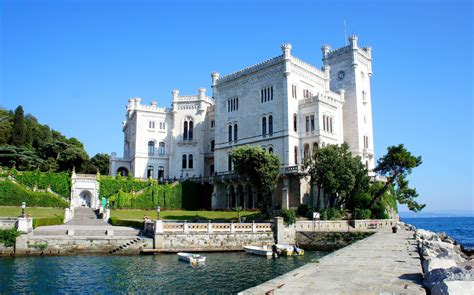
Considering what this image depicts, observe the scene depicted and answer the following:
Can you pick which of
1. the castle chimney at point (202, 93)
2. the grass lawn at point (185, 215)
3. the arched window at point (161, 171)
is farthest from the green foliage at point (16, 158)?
the castle chimney at point (202, 93)

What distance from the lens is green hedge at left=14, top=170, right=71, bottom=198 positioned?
51.8 m

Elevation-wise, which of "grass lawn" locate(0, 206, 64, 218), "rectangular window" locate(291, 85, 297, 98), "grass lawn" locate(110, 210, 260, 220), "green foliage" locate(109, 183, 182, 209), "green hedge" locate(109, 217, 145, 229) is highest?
"rectangular window" locate(291, 85, 297, 98)

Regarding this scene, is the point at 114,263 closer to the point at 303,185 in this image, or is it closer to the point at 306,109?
the point at 303,185

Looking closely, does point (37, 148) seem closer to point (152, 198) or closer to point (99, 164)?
point (99, 164)

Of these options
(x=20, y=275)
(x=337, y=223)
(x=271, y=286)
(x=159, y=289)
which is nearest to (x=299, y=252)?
(x=337, y=223)

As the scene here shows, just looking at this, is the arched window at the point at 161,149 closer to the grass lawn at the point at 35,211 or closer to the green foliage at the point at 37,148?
the green foliage at the point at 37,148

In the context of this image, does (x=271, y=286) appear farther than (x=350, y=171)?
No

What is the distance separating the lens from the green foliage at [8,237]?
30.3 m

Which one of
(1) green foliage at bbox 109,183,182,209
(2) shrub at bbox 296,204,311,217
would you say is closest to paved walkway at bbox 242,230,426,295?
(2) shrub at bbox 296,204,311,217

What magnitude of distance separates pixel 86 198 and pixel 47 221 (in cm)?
1960

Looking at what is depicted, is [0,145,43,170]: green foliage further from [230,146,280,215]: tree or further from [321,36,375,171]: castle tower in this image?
[321,36,375,171]: castle tower

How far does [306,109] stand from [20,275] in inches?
1547

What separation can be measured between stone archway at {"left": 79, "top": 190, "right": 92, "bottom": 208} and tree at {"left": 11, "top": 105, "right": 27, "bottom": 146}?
25.1 metres

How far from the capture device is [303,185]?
165 feet
